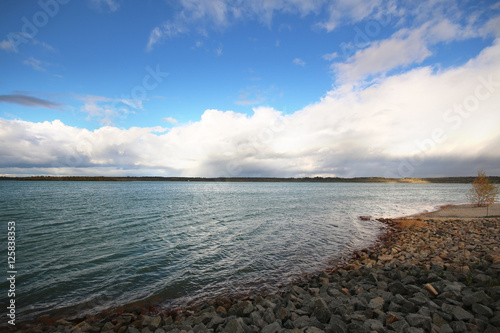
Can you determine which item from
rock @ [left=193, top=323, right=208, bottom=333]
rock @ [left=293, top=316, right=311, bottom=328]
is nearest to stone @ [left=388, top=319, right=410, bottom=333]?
rock @ [left=293, top=316, right=311, bottom=328]

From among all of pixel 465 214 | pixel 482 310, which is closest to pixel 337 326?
pixel 482 310

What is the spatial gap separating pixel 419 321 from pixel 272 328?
3.74 meters

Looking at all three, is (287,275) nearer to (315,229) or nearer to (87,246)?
(315,229)

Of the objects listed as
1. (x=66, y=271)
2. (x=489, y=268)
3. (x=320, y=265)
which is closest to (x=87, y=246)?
(x=66, y=271)

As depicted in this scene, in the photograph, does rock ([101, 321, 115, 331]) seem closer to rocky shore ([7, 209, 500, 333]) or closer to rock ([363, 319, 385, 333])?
rocky shore ([7, 209, 500, 333])

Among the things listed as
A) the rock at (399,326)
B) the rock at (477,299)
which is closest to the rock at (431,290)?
the rock at (477,299)

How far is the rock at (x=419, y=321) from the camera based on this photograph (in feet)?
19.0

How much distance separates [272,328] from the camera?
22.1 ft

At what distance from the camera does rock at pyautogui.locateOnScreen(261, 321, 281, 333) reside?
6645 millimetres

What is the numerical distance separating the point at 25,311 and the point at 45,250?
964 centimetres

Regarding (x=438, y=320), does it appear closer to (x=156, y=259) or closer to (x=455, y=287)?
(x=455, y=287)

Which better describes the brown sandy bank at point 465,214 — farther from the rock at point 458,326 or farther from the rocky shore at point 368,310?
the rock at point 458,326

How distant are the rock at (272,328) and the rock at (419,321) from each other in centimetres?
336

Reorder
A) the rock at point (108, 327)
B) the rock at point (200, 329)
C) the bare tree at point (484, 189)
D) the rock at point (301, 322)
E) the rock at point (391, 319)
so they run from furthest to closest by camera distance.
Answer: the bare tree at point (484, 189)
the rock at point (108, 327)
the rock at point (200, 329)
the rock at point (301, 322)
the rock at point (391, 319)
